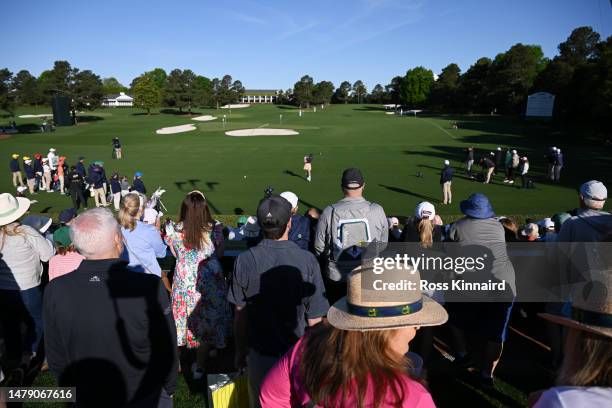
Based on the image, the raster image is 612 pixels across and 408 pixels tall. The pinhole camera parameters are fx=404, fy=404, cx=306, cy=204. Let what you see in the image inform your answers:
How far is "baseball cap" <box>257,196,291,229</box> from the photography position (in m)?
3.66

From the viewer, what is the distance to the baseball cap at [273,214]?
3658mm

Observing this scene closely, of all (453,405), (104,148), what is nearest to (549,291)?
(453,405)

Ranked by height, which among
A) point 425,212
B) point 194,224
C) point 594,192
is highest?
point 594,192

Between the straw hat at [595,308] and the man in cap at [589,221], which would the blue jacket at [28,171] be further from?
the straw hat at [595,308]

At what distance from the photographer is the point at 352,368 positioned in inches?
75.7

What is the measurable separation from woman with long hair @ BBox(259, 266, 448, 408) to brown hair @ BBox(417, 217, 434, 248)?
12.7 feet

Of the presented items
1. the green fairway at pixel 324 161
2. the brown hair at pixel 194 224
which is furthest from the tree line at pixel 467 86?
the brown hair at pixel 194 224

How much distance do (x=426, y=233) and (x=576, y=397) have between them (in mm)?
4234

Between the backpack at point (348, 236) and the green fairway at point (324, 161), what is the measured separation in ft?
39.8

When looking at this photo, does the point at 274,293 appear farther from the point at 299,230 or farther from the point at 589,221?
the point at 589,221

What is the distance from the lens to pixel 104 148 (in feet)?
125

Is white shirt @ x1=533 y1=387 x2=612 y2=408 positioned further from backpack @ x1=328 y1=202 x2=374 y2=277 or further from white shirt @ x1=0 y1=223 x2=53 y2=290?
white shirt @ x1=0 y1=223 x2=53 y2=290

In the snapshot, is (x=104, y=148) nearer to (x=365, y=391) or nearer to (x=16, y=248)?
(x=16, y=248)

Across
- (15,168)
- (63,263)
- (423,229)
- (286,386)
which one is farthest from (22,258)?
(15,168)
